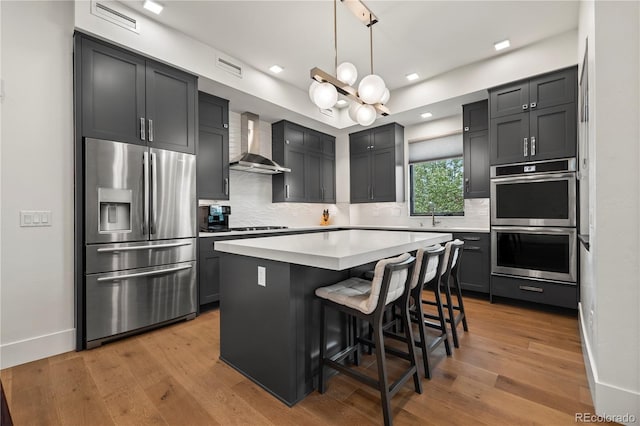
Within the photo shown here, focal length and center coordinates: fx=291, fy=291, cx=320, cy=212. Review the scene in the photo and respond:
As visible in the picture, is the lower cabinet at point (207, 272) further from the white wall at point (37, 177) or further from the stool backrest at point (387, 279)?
the stool backrest at point (387, 279)

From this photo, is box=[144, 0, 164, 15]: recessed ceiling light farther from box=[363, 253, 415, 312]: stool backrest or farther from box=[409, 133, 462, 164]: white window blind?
box=[409, 133, 462, 164]: white window blind

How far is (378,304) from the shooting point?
156 cm

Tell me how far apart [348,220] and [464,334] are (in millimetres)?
3548

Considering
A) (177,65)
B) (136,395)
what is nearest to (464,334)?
(136,395)

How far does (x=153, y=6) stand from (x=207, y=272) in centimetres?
271

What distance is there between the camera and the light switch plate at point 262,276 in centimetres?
183

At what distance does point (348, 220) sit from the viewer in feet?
19.8

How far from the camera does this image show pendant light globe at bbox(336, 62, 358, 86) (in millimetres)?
2408

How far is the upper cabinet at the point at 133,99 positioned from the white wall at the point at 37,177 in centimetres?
16

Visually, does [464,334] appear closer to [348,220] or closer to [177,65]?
[348,220]

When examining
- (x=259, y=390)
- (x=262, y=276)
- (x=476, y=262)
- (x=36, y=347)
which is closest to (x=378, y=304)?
(x=262, y=276)

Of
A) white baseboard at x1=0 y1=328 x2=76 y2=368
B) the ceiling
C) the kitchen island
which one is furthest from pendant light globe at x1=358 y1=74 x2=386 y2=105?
white baseboard at x1=0 y1=328 x2=76 y2=368

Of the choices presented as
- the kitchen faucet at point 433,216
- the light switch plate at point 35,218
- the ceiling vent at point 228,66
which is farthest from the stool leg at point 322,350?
the kitchen faucet at point 433,216

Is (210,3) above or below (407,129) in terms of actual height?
above
